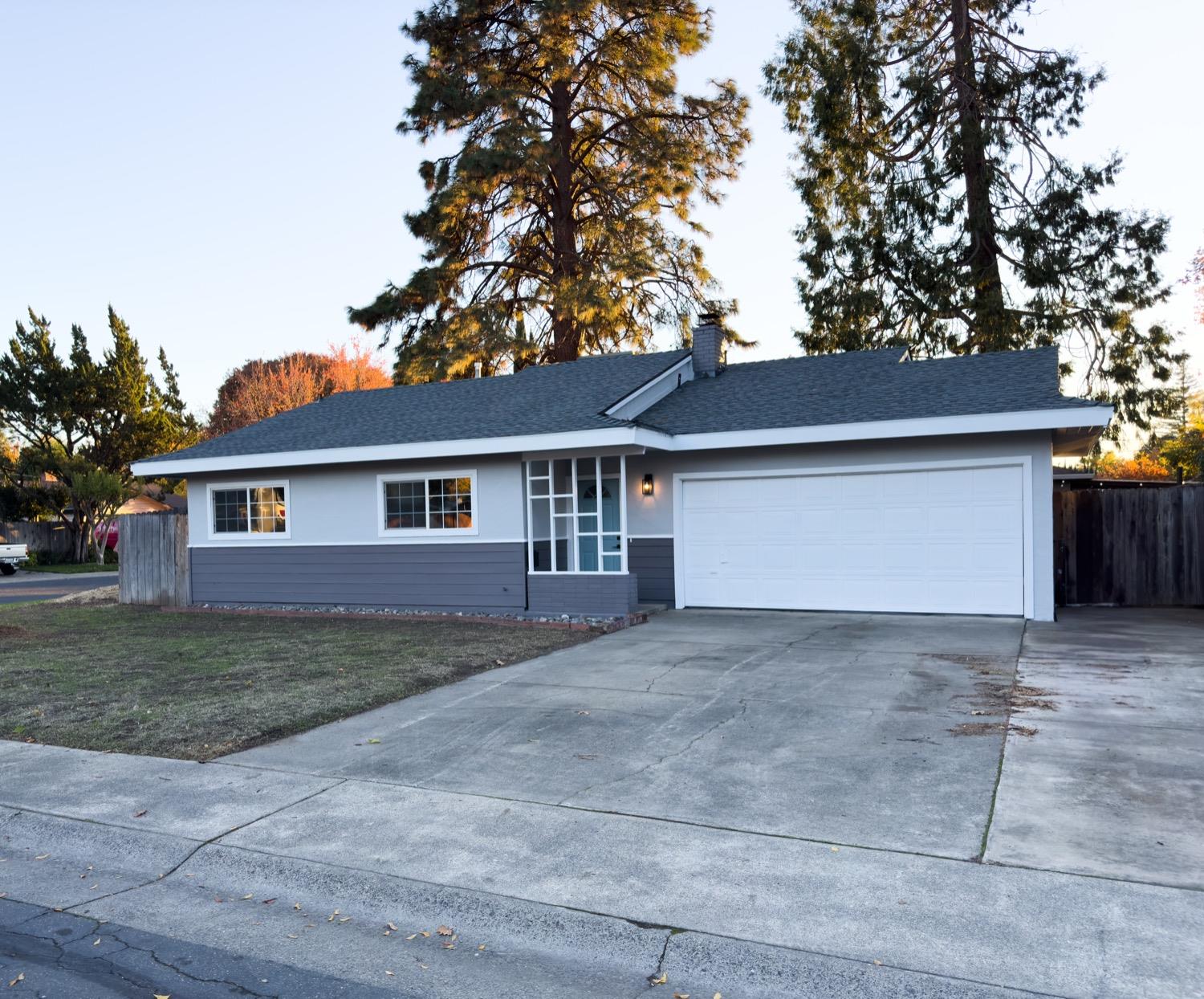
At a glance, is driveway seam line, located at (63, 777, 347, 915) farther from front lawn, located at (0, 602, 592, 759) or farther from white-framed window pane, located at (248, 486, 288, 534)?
white-framed window pane, located at (248, 486, 288, 534)

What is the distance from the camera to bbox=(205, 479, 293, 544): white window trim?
605 inches

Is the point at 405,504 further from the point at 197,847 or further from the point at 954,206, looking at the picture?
the point at 954,206

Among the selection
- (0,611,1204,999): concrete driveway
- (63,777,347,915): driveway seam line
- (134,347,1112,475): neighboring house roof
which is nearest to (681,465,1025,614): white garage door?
(134,347,1112,475): neighboring house roof

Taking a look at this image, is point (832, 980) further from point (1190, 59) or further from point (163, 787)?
point (1190, 59)

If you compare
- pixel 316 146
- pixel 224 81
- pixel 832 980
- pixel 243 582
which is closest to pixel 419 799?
pixel 832 980

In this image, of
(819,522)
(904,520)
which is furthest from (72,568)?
(904,520)

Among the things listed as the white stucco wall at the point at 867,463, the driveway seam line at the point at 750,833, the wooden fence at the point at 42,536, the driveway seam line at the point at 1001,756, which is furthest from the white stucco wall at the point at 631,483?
the wooden fence at the point at 42,536

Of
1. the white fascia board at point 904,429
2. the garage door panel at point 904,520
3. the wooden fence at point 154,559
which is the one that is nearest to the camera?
the white fascia board at point 904,429

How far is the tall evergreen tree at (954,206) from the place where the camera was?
21.2m

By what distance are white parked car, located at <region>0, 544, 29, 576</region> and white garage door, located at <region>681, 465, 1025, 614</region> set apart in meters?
24.1

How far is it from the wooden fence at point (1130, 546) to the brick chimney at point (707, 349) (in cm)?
604

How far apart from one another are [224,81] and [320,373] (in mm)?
26681

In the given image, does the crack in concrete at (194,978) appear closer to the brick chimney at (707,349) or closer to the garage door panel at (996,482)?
the garage door panel at (996,482)

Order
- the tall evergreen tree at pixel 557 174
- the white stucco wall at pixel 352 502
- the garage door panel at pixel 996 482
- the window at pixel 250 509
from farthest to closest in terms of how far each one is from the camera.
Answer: the tall evergreen tree at pixel 557 174
the window at pixel 250 509
the white stucco wall at pixel 352 502
the garage door panel at pixel 996 482
